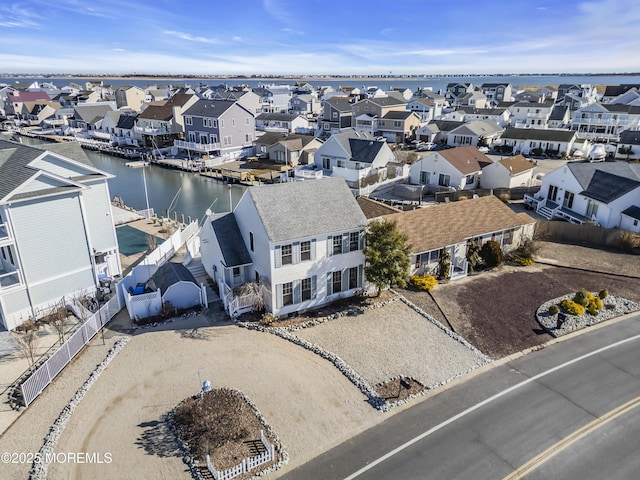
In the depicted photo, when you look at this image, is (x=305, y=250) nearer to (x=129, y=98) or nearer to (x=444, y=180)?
(x=444, y=180)

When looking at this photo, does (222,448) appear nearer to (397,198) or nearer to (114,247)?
(114,247)

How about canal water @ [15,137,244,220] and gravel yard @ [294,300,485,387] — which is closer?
gravel yard @ [294,300,485,387]

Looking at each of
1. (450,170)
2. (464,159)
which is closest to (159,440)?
(450,170)

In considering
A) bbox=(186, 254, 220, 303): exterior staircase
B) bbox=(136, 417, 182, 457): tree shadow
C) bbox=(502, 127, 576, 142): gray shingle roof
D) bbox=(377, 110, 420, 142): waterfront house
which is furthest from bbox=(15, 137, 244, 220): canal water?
bbox=(502, 127, 576, 142): gray shingle roof

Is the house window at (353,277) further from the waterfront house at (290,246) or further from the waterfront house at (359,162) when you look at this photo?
the waterfront house at (359,162)

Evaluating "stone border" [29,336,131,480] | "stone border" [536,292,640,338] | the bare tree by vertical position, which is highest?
the bare tree

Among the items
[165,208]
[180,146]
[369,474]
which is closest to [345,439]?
[369,474]

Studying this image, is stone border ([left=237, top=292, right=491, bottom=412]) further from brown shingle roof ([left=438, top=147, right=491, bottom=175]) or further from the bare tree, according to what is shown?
brown shingle roof ([left=438, top=147, right=491, bottom=175])

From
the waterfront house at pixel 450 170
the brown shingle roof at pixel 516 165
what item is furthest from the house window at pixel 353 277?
the brown shingle roof at pixel 516 165
